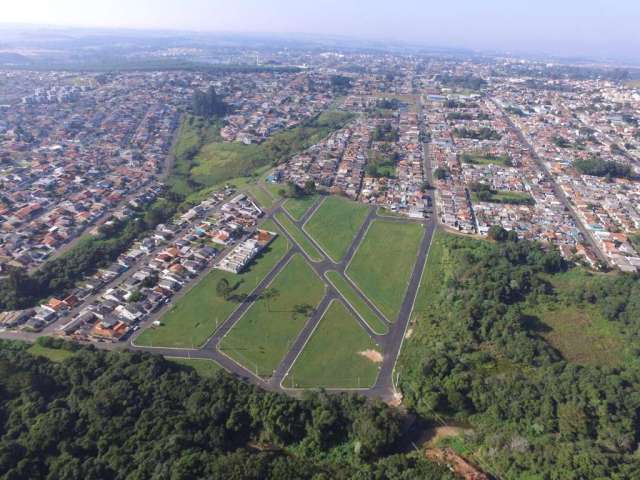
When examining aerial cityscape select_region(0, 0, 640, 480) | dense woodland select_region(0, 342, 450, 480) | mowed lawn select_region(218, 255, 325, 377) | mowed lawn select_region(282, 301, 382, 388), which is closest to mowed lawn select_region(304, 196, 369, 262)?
aerial cityscape select_region(0, 0, 640, 480)

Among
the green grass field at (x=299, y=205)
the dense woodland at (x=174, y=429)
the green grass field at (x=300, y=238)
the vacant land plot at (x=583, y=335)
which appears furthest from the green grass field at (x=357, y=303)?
the vacant land plot at (x=583, y=335)

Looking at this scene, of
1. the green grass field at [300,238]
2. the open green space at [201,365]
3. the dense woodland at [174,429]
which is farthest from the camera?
the green grass field at [300,238]

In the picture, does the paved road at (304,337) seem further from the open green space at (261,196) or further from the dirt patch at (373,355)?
the open green space at (261,196)

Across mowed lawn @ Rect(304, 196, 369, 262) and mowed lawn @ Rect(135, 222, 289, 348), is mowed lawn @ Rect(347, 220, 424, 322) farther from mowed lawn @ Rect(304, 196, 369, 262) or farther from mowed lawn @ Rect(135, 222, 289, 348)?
mowed lawn @ Rect(135, 222, 289, 348)

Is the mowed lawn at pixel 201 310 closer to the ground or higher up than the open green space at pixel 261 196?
closer to the ground

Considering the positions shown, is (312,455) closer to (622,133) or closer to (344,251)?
(344,251)

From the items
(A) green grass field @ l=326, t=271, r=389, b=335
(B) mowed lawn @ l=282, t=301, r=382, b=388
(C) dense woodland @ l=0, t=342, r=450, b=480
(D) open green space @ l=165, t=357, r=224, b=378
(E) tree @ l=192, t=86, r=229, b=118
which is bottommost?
(D) open green space @ l=165, t=357, r=224, b=378

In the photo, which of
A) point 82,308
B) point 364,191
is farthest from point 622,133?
point 82,308
